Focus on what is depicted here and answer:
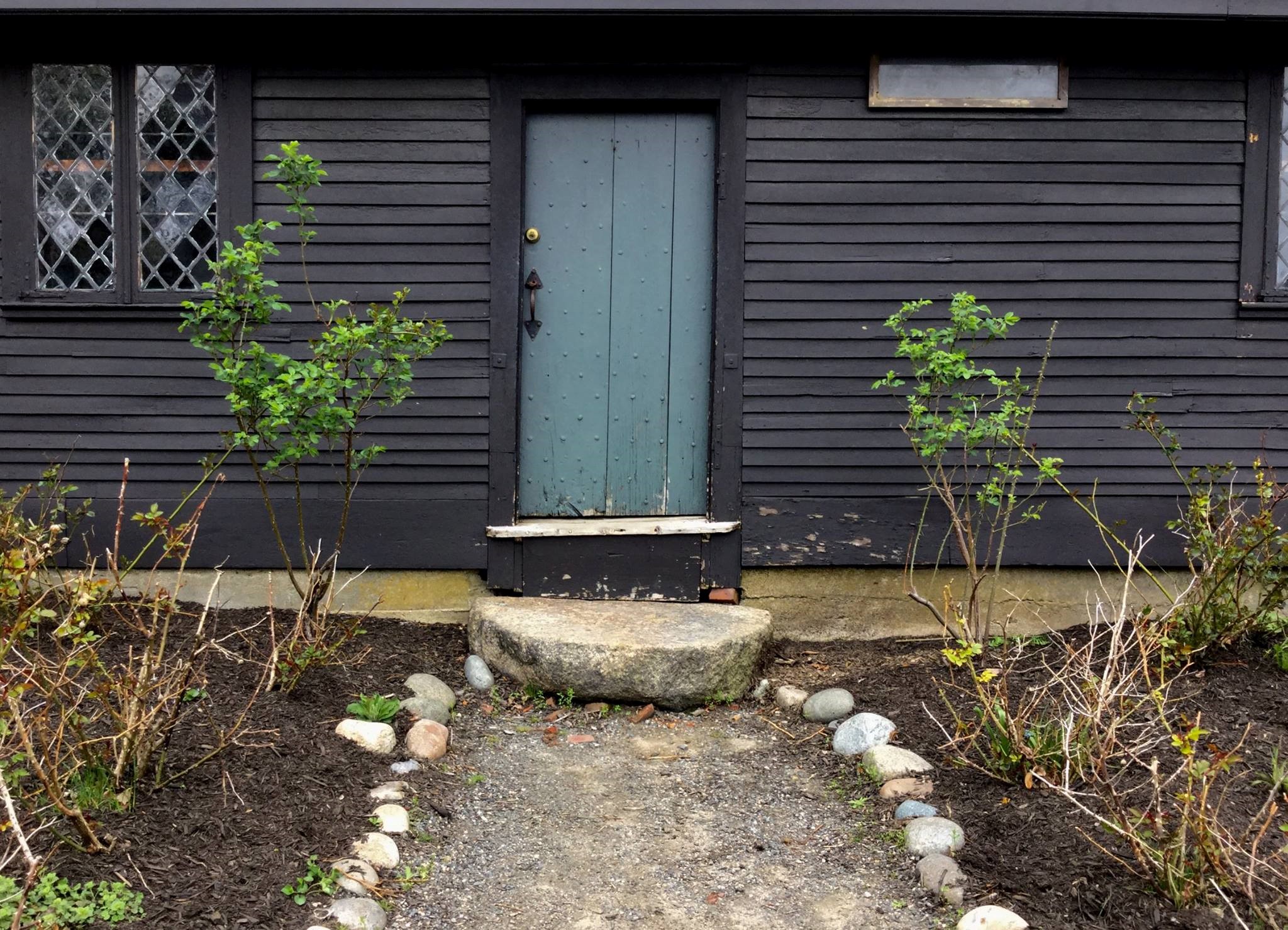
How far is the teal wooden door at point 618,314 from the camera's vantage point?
602cm

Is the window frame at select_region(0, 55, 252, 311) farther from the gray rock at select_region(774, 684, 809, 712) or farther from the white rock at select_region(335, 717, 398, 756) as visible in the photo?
the gray rock at select_region(774, 684, 809, 712)

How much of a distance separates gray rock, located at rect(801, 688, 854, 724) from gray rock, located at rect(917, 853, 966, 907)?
1.26 m

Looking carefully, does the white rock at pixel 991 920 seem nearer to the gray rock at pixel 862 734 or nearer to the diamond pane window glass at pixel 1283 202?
the gray rock at pixel 862 734

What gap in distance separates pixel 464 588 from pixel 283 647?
1.39 metres

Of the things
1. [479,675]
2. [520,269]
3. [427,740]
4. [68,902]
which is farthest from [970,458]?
[68,902]


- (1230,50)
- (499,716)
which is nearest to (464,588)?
(499,716)

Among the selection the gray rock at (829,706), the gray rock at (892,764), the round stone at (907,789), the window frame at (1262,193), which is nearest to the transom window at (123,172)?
the gray rock at (829,706)

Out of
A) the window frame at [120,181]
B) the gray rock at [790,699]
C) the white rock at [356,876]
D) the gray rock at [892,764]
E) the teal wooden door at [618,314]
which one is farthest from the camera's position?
the teal wooden door at [618,314]

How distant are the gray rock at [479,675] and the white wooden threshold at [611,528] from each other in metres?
0.71

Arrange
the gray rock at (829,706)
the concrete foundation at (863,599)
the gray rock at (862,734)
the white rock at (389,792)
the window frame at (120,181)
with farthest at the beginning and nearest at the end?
the concrete foundation at (863,599)
the window frame at (120,181)
the gray rock at (829,706)
the gray rock at (862,734)
the white rock at (389,792)

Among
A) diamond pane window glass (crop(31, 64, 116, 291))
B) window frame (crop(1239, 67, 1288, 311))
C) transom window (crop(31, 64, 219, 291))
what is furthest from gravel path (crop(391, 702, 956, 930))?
window frame (crop(1239, 67, 1288, 311))

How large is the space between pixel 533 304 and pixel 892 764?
293 centimetres

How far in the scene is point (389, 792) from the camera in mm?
4273

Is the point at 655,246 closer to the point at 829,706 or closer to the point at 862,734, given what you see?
the point at 829,706
